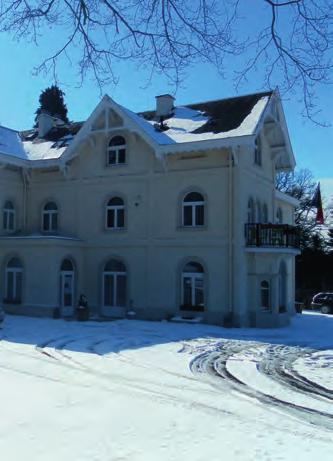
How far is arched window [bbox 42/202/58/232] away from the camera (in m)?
26.3

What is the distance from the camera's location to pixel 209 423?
7816 mm

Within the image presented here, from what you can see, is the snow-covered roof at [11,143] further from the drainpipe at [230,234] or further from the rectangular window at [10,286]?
the drainpipe at [230,234]

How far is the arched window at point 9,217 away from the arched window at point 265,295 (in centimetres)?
1227

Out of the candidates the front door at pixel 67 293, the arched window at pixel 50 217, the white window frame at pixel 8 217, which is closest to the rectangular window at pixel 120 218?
the front door at pixel 67 293

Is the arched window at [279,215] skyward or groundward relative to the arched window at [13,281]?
skyward

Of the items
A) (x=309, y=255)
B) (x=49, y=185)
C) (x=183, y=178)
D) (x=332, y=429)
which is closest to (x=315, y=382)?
(x=332, y=429)

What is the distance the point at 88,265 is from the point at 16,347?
10320 millimetres

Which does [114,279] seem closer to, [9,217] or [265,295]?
[9,217]

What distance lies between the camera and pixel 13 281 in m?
24.6

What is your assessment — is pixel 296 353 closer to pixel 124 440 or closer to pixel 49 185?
pixel 124 440

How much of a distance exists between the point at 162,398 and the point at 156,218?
581 inches

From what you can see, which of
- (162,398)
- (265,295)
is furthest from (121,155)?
(162,398)

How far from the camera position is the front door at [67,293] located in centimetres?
2391

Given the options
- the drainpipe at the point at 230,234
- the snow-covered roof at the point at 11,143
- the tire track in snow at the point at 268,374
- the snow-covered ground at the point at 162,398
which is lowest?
the tire track in snow at the point at 268,374
